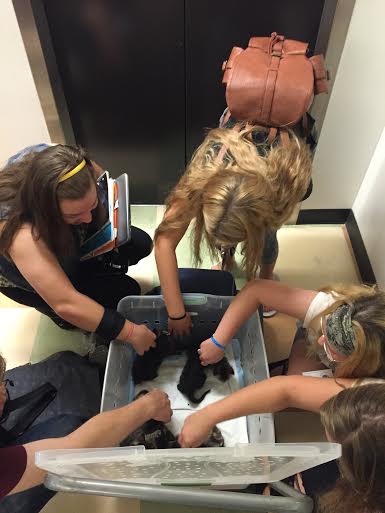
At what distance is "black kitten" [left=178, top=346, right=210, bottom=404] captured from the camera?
1.27 metres

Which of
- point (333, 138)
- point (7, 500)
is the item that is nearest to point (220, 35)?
point (333, 138)

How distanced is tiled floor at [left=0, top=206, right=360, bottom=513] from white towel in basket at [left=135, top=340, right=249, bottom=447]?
0.58 feet

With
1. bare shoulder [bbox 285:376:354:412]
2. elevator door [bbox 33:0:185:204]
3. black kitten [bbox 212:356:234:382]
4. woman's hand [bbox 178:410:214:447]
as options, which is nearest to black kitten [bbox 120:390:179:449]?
woman's hand [bbox 178:410:214:447]

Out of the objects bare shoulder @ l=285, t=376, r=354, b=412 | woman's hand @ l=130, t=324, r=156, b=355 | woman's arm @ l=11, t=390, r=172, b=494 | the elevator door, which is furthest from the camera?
the elevator door

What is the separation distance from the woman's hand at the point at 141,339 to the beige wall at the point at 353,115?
995 mm

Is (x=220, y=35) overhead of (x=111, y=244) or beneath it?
overhead

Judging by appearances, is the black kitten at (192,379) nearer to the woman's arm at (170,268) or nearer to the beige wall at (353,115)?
the woman's arm at (170,268)

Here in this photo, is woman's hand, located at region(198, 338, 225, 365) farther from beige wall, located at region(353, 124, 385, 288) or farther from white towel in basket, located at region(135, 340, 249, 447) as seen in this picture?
beige wall, located at region(353, 124, 385, 288)

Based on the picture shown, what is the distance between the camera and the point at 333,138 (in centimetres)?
160

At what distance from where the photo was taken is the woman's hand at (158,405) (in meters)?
1.06

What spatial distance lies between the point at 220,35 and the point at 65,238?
3.01 ft

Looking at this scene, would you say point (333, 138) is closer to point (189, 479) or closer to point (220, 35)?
point (220, 35)

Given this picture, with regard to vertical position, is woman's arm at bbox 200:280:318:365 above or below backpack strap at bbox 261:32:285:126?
below

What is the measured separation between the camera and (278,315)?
1621 mm
